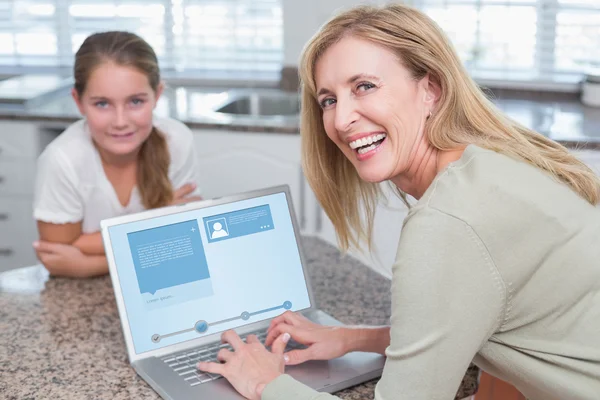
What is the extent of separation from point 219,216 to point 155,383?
313 mm

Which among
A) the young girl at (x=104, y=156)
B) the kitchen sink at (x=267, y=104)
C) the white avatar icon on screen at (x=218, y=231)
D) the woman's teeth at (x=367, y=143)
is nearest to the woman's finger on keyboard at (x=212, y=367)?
the white avatar icon on screen at (x=218, y=231)

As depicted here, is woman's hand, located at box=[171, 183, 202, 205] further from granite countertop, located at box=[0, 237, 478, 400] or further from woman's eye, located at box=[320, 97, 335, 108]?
woman's eye, located at box=[320, 97, 335, 108]

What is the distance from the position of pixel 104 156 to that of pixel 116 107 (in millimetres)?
130

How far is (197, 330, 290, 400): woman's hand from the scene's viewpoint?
1.25m

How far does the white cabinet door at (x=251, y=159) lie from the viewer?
9.14ft

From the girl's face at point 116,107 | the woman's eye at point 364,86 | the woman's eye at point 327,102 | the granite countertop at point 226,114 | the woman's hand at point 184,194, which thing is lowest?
the woman's hand at point 184,194

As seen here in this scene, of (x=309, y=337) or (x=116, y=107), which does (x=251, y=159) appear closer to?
(x=116, y=107)

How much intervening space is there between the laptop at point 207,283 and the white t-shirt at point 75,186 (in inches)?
17.8

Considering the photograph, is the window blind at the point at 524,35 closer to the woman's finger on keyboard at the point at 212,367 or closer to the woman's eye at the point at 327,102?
the woman's eye at the point at 327,102

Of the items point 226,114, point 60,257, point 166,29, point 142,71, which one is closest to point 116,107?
point 142,71

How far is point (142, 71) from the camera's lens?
6.19 ft

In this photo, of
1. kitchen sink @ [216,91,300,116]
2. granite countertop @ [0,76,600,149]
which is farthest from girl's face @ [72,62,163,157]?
kitchen sink @ [216,91,300,116]

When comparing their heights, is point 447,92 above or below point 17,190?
above

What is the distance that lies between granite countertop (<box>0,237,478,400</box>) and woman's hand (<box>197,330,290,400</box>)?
0.36ft
